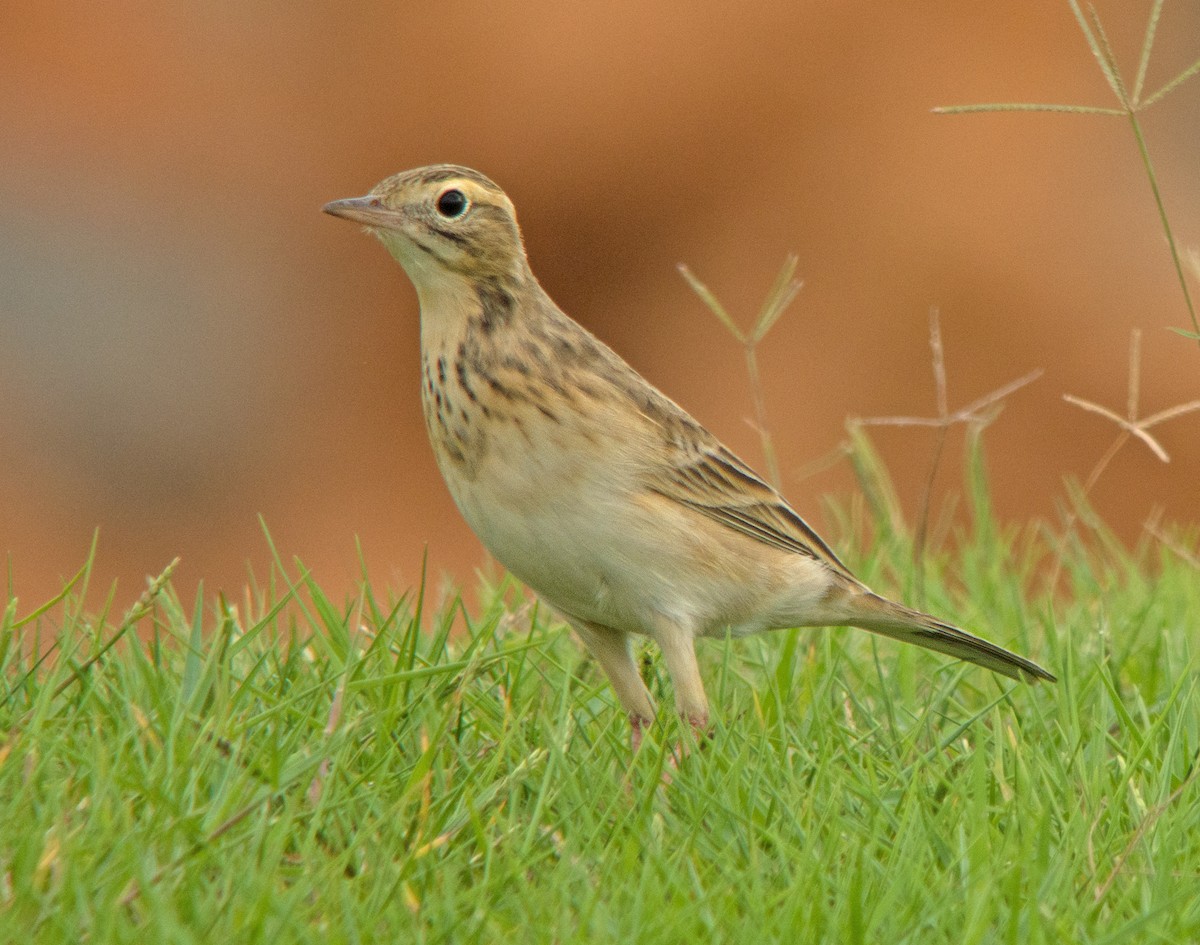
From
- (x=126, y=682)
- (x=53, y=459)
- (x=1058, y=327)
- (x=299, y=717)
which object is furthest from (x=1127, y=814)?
(x=53, y=459)

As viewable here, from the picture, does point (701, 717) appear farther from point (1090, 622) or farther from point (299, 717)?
point (1090, 622)

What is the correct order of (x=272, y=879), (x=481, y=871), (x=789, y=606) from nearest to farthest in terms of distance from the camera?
(x=272, y=879) < (x=481, y=871) < (x=789, y=606)

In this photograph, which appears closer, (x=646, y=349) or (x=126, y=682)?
(x=126, y=682)

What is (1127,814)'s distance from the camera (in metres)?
3.67

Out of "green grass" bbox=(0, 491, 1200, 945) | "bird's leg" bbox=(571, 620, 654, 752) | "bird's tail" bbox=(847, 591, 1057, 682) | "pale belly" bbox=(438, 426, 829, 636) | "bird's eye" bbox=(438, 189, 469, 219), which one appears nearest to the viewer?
"green grass" bbox=(0, 491, 1200, 945)

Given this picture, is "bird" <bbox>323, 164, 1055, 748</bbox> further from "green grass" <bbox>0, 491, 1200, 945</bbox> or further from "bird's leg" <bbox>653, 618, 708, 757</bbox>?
"green grass" <bbox>0, 491, 1200, 945</bbox>

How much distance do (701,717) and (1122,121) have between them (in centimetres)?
932

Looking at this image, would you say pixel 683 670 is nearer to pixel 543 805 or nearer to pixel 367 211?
pixel 543 805

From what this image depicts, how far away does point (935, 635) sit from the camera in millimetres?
4719

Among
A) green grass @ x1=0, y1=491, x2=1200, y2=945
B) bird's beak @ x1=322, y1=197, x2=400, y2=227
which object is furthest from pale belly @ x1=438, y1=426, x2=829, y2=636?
bird's beak @ x1=322, y1=197, x2=400, y2=227

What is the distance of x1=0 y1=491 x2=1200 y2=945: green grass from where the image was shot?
116 inches

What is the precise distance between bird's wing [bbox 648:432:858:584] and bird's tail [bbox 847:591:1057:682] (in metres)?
0.12

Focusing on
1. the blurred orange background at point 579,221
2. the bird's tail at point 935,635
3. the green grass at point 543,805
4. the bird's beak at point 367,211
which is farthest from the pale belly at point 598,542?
the blurred orange background at point 579,221

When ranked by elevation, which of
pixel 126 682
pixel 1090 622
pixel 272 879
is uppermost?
pixel 126 682
